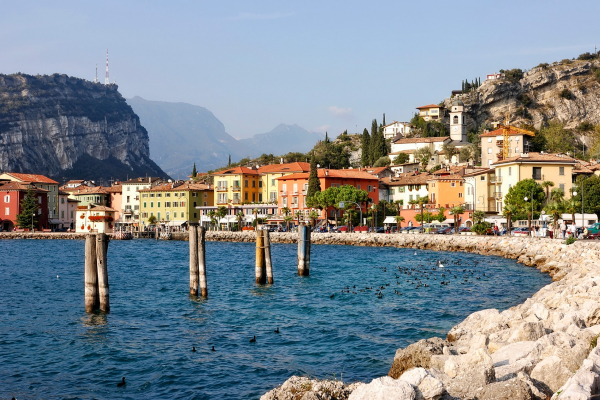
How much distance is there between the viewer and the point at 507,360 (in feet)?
41.2

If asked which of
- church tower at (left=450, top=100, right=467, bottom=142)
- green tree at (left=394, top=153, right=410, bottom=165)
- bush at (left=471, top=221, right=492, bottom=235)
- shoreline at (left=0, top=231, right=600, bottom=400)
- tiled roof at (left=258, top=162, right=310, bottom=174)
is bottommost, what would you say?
shoreline at (left=0, top=231, right=600, bottom=400)

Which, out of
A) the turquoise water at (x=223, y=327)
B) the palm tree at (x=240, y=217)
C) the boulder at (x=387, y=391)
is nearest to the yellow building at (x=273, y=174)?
the palm tree at (x=240, y=217)

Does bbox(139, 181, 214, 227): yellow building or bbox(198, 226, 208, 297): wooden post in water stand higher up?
bbox(139, 181, 214, 227): yellow building

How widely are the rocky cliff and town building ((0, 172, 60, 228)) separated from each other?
321ft

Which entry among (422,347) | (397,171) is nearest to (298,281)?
(422,347)

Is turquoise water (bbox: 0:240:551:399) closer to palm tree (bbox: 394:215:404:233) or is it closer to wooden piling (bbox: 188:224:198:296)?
wooden piling (bbox: 188:224:198:296)

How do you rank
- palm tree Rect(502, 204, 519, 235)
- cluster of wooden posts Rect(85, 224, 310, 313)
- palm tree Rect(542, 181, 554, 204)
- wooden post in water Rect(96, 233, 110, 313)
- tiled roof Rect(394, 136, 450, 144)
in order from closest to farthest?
wooden post in water Rect(96, 233, 110, 313) < cluster of wooden posts Rect(85, 224, 310, 313) < palm tree Rect(502, 204, 519, 235) < palm tree Rect(542, 181, 554, 204) < tiled roof Rect(394, 136, 450, 144)

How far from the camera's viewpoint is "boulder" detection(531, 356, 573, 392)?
1036cm

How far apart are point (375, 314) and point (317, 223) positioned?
7338 centimetres

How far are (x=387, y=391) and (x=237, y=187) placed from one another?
352 ft

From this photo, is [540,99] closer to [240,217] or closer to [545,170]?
[545,170]

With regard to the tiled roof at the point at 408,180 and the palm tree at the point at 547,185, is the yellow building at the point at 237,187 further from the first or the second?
the palm tree at the point at 547,185

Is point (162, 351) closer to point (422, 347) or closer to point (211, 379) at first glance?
point (211, 379)

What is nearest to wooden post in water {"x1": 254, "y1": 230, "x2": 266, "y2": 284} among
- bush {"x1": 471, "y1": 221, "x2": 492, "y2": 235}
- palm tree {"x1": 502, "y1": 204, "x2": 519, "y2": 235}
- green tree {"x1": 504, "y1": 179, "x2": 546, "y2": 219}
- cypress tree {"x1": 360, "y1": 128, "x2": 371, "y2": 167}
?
palm tree {"x1": 502, "y1": 204, "x2": 519, "y2": 235}
